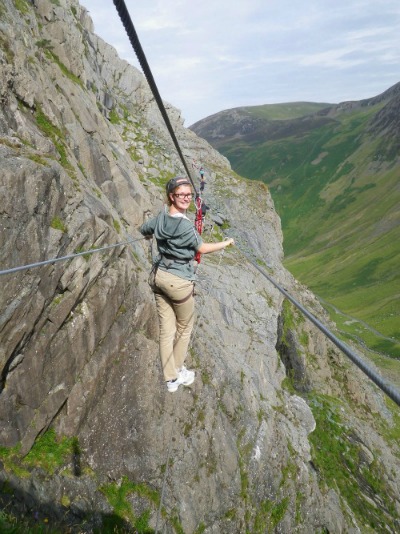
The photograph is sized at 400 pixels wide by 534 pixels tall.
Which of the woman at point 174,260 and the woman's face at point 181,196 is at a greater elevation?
the woman's face at point 181,196

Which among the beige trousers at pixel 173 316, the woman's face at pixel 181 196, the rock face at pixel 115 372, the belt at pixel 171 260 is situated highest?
the woman's face at pixel 181 196

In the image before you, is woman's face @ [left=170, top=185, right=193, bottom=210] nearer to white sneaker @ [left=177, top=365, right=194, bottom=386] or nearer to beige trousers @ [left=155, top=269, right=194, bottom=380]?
beige trousers @ [left=155, top=269, right=194, bottom=380]

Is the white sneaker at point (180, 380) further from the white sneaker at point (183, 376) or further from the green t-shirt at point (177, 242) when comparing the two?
the green t-shirt at point (177, 242)

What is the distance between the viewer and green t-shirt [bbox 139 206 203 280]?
30.4 feet

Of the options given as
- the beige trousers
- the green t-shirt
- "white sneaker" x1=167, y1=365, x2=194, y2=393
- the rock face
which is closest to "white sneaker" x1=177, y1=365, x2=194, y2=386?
"white sneaker" x1=167, y1=365, x2=194, y2=393

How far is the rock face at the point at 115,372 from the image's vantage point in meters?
17.2

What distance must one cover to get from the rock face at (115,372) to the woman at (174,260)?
2.76m

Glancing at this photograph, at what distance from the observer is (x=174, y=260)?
955cm

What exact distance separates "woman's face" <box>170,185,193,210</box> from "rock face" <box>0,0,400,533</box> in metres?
3.25

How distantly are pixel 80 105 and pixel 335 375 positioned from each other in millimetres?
42301

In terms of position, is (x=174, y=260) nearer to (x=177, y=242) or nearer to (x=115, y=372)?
(x=177, y=242)

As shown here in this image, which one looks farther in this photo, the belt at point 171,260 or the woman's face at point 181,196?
the belt at point 171,260

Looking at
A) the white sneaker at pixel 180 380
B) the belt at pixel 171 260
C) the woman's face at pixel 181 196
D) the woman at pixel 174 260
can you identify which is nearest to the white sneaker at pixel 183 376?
the white sneaker at pixel 180 380

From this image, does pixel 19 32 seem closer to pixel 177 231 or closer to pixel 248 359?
pixel 177 231
